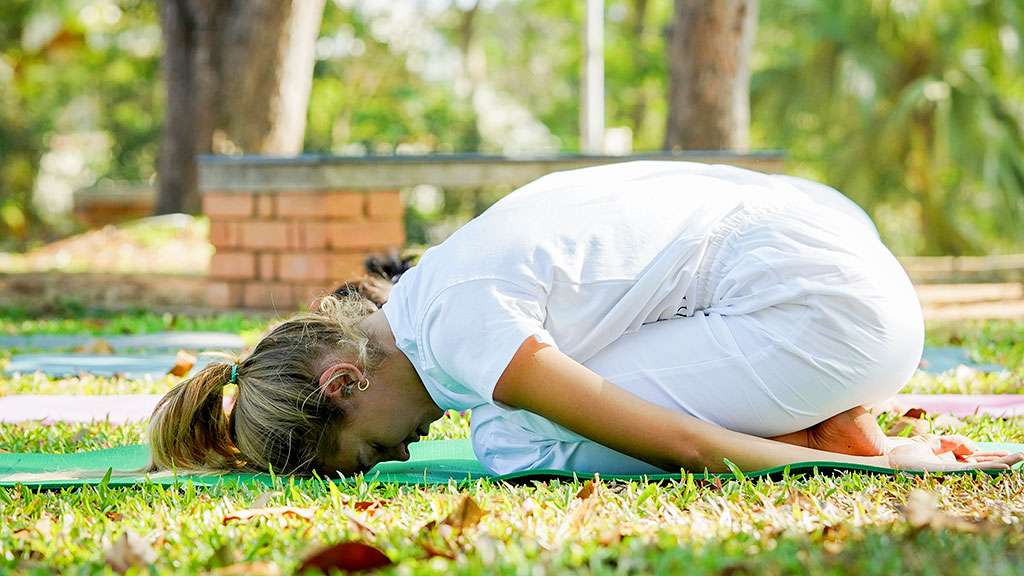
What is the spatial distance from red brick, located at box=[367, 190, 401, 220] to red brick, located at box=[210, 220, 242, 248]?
2.91 feet

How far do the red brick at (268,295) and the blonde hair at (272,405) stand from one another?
4.40 m

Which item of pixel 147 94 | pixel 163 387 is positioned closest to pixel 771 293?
pixel 163 387

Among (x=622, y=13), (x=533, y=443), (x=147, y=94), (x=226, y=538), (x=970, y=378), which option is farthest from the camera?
(x=622, y=13)

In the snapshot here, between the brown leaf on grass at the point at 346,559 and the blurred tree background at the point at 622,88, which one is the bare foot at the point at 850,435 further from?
the blurred tree background at the point at 622,88

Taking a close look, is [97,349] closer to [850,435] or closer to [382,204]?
[382,204]

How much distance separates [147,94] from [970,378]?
Answer: 69.9 feet

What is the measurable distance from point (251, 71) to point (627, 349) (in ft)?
26.1

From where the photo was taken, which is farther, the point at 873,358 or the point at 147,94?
the point at 147,94

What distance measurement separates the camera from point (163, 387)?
455 cm

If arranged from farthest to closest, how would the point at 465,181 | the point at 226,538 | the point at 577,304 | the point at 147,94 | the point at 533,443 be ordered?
the point at 147,94 < the point at 465,181 < the point at 533,443 < the point at 577,304 < the point at 226,538

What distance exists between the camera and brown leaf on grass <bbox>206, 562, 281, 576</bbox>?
190cm

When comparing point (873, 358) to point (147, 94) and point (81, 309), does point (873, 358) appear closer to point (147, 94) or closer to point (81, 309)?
point (81, 309)

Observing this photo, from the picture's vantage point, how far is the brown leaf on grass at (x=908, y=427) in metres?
3.34

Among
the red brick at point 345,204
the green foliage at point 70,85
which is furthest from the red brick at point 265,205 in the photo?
the green foliage at point 70,85
